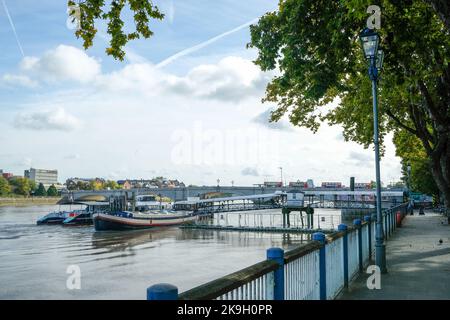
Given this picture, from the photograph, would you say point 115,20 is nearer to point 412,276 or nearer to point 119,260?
point 412,276

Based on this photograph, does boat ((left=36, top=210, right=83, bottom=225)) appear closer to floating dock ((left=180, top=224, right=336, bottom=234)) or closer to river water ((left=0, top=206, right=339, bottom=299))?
river water ((left=0, top=206, right=339, bottom=299))

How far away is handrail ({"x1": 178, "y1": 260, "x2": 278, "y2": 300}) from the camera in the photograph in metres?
3.47

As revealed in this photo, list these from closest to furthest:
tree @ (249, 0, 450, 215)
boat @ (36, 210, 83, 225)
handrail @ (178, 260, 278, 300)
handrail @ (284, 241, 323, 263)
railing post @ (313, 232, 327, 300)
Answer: handrail @ (178, 260, 278, 300) → handrail @ (284, 241, 323, 263) → railing post @ (313, 232, 327, 300) → tree @ (249, 0, 450, 215) → boat @ (36, 210, 83, 225)

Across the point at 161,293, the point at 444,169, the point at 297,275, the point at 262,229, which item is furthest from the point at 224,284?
the point at 262,229

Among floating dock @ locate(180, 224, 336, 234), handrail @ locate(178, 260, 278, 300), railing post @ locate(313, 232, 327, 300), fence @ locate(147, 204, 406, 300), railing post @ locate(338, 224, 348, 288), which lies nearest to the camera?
handrail @ locate(178, 260, 278, 300)

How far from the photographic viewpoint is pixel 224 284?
3.87 metres

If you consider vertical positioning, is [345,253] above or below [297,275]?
below

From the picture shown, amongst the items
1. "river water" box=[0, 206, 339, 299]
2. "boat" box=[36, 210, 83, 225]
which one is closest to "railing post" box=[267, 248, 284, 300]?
"river water" box=[0, 206, 339, 299]

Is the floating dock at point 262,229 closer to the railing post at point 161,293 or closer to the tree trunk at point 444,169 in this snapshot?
the tree trunk at point 444,169

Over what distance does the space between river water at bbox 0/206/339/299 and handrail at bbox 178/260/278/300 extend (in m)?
17.4

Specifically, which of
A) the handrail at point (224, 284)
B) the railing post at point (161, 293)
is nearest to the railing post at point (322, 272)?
the handrail at point (224, 284)

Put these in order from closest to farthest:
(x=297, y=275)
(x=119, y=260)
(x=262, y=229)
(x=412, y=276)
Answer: (x=297, y=275)
(x=412, y=276)
(x=119, y=260)
(x=262, y=229)

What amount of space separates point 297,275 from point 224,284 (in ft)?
9.09

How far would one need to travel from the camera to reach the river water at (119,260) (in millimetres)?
24203
